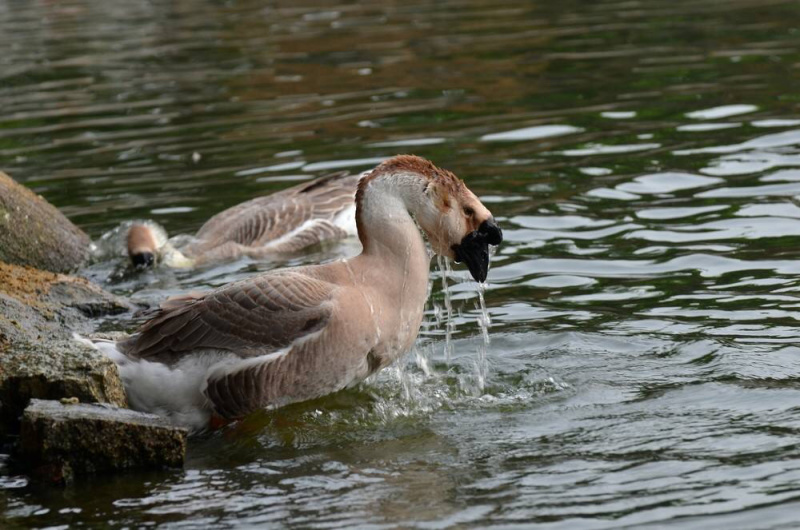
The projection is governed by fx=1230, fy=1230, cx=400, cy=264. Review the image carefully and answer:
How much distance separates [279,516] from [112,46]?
67.5ft

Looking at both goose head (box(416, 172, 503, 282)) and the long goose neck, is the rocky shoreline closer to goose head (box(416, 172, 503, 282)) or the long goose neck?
the long goose neck

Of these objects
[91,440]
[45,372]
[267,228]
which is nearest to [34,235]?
[267,228]

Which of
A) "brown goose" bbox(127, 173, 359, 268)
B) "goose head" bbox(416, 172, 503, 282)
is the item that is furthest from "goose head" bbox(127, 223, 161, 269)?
"goose head" bbox(416, 172, 503, 282)

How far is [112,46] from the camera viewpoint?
82.4ft

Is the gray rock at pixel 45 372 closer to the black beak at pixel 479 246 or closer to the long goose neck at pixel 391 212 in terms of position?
the long goose neck at pixel 391 212

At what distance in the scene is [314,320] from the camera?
23.9 feet

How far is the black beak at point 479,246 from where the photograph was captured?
764 centimetres

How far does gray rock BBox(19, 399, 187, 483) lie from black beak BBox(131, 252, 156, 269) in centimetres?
482

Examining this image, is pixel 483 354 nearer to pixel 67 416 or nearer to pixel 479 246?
pixel 479 246

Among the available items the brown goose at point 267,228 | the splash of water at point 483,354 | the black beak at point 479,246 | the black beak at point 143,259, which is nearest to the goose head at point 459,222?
the black beak at point 479,246

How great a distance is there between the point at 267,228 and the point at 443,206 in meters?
4.95

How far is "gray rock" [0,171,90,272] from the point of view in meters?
11.4

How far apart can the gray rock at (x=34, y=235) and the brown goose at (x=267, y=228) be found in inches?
24.7

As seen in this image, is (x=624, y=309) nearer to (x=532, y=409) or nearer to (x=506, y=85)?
(x=532, y=409)
